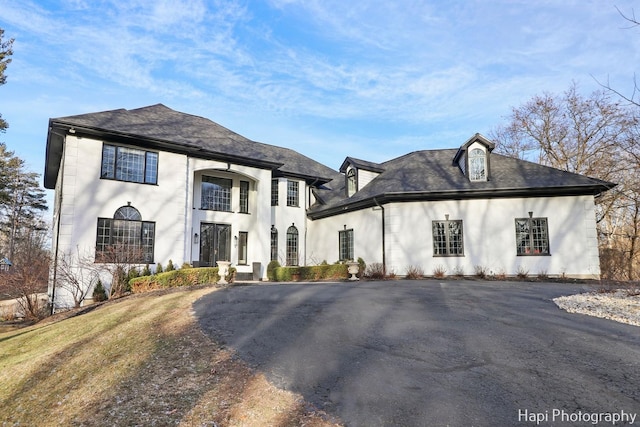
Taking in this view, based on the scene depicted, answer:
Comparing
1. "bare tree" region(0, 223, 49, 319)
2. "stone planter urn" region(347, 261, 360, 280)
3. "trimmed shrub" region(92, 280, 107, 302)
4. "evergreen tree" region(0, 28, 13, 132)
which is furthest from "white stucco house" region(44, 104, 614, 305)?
"evergreen tree" region(0, 28, 13, 132)

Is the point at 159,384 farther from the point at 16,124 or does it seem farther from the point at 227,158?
the point at 16,124

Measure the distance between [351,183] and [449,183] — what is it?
18.2 feet

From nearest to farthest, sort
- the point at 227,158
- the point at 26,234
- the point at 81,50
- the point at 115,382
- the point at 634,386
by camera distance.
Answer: the point at 634,386
the point at 115,382
the point at 81,50
the point at 227,158
the point at 26,234

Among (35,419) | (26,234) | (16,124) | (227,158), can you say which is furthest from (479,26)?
(26,234)

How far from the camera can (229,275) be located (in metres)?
13.8

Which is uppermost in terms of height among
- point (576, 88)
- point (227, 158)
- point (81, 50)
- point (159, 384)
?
point (576, 88)

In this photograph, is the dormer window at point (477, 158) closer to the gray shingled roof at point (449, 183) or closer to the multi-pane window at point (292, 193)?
the gray shingled roof at point (449, 183)

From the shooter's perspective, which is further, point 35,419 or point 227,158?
point 227,158

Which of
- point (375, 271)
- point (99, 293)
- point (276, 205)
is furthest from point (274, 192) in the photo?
point (99, 293)

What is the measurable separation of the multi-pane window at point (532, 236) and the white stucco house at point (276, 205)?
0.04m

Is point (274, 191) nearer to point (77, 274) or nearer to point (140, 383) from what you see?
point (77, 274)

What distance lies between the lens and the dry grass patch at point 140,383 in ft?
12.6

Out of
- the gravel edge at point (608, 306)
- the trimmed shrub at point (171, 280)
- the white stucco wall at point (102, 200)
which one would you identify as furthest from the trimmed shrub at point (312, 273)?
the gravel edge at point (608, 306)

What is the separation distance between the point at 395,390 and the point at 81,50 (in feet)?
50.9
